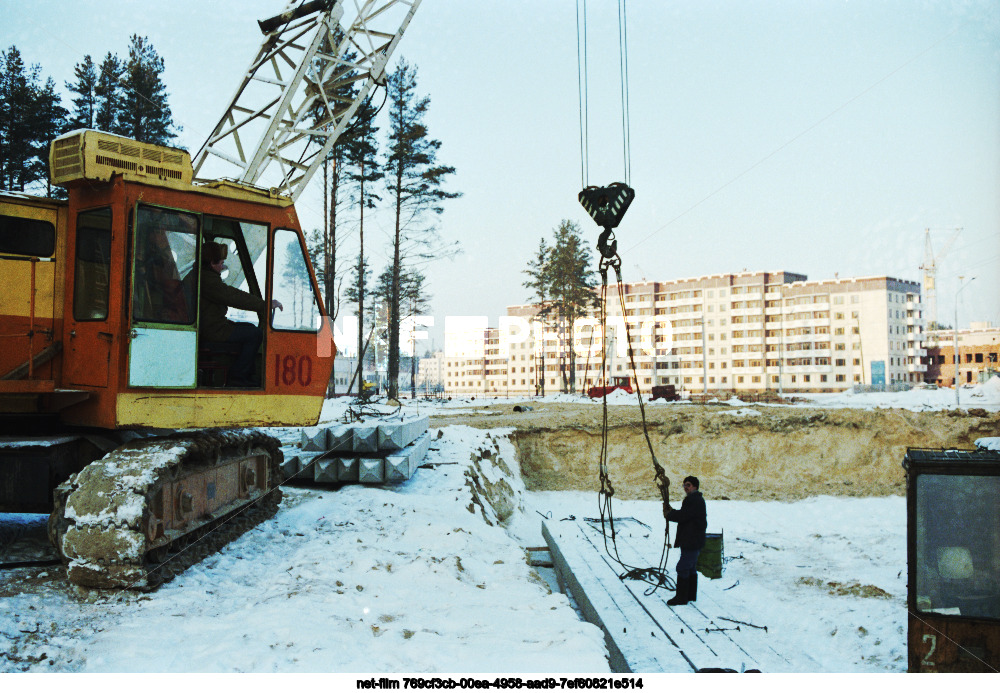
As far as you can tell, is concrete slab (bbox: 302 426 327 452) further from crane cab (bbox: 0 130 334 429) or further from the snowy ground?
crane cab (bbox: 0 130 334 429)

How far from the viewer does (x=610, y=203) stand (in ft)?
22.5

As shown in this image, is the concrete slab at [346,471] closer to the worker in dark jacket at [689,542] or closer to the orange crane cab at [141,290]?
the orange crane cab at [141,290]

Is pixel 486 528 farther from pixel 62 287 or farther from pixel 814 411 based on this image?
pixel 814 411

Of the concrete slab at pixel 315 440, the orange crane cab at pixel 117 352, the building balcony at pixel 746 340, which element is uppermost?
the building balcony at pixel 746 340

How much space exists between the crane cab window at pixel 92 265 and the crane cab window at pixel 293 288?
1456 millimetres

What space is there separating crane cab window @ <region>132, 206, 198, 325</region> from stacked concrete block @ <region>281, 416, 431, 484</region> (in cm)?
445

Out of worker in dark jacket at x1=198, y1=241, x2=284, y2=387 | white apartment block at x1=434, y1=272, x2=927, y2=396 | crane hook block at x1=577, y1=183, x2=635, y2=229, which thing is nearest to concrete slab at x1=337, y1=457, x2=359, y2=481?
worker in dark jacket at x1=198, y1=241, x2=284, y2=387

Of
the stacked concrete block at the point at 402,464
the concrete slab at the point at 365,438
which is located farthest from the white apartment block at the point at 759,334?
the concrete slab at the point at 365,438

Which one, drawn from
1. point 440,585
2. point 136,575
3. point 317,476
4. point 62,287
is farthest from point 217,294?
point 317,476

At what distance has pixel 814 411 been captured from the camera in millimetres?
23641

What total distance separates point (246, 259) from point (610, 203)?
3.68m

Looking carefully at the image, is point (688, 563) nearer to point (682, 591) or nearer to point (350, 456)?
point (682, 591)

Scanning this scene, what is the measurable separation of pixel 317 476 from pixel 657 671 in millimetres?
6290

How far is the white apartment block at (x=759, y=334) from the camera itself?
76750 mm
